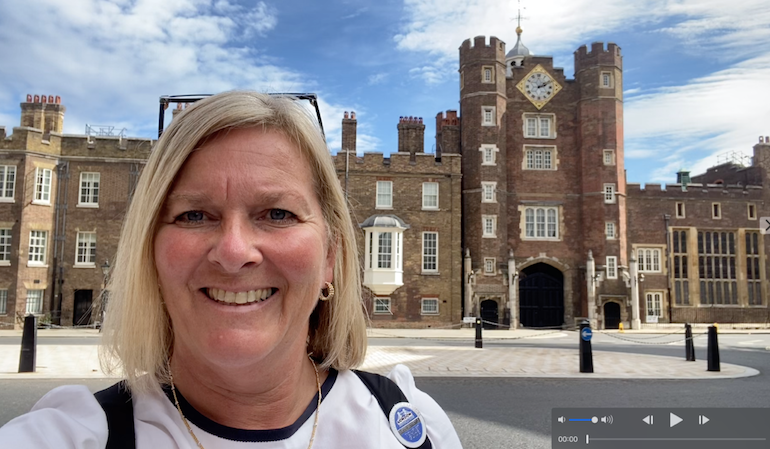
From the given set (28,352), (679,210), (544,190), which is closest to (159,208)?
(28,352)

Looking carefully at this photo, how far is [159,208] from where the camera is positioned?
1.40 meters

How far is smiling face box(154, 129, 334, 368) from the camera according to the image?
134cm

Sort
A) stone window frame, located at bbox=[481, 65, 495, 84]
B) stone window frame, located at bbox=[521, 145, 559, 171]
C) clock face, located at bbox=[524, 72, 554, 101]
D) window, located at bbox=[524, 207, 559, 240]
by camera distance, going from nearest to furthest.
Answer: stone window frame, located at bbox=[481, 65, 495, 84], window, located at bbox=[524, 207, 559, 240], stone window frame, located at bbox=[521, 145, 559, 171], clock face, located at bbox=[524, 72, 554, 101]

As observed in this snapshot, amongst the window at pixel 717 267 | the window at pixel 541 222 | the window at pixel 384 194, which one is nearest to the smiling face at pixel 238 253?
the window at pixel 384 194

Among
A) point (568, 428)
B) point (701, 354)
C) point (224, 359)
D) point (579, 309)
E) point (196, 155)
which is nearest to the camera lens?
point (224, 359)

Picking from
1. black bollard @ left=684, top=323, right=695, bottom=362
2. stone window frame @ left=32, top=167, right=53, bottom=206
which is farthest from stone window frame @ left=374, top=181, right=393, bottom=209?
black bollard @ left=684, top=323, right=695, bottom=362

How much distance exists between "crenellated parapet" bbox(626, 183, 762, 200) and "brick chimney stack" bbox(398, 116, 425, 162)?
14312 mm

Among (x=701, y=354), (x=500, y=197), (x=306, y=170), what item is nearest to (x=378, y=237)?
(x=500, y=197)

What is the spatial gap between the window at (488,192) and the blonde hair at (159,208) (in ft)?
Result: 94.8

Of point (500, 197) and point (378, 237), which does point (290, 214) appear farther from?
point (500, 197)

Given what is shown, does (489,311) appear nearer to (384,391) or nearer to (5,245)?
(5,245)

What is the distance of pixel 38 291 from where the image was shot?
2634 centimetres

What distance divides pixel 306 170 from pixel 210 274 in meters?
0.40

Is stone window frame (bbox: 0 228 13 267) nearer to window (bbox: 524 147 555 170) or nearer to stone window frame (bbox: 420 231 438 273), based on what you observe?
stone window frame (bbox: 420 231 438 273)
